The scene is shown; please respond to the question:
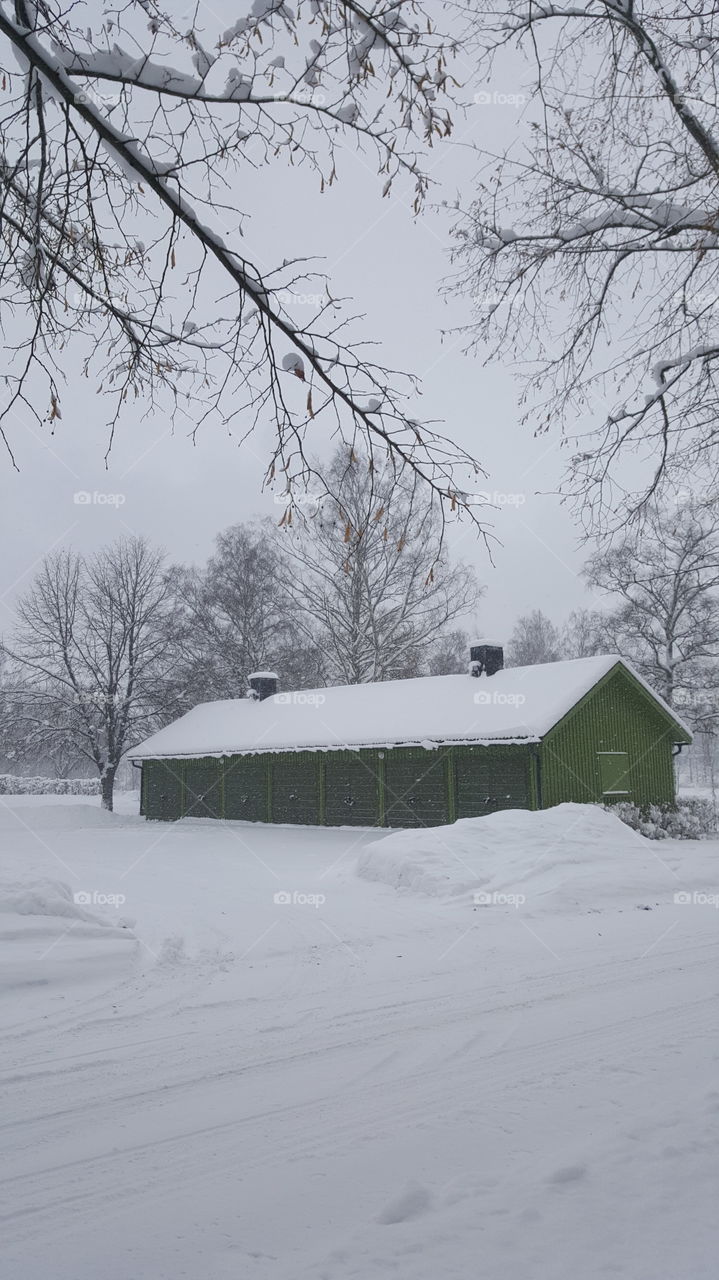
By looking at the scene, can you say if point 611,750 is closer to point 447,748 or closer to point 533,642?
point 447,748

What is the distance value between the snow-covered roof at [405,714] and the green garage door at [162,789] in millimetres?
890

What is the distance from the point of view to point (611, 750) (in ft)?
71.9

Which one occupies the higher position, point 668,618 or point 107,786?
point 668,618

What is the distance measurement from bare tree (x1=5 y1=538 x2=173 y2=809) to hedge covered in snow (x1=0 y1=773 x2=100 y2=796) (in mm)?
12850

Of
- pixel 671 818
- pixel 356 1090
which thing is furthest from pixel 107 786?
pixel 356 1090

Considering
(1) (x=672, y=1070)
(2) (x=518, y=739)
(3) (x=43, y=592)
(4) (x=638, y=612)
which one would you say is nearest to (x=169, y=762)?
(3) (x=43, y=592)

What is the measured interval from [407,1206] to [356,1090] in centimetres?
122

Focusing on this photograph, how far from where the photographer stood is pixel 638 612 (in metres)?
30.5
